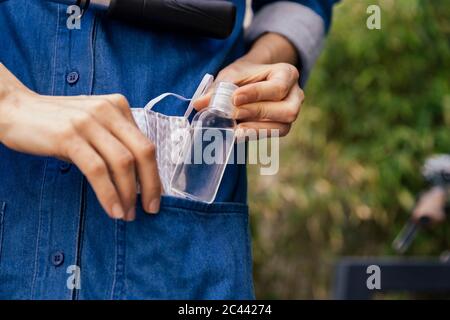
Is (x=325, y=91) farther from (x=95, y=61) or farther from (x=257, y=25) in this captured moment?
(x=95, y=61)

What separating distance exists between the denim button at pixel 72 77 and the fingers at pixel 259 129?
0.72 feet

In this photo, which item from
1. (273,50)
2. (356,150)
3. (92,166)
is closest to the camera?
(92,166)

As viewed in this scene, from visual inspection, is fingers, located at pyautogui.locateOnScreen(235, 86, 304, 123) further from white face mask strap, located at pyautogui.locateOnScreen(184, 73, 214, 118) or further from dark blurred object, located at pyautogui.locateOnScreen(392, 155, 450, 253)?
dark blurred object, located at pyautogui.locateOnScreen(392, 155, 450, 253)

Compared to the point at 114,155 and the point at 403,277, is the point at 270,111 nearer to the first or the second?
the point at 114,155

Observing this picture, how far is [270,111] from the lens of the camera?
1028 millimetres

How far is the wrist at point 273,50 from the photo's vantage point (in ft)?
3.97

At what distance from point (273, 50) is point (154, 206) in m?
0.44

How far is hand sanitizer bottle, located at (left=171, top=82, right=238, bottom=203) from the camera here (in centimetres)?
99

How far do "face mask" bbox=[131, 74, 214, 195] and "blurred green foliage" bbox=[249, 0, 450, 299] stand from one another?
8.56ft

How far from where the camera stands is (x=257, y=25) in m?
1.31

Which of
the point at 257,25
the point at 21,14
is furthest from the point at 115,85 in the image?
the point at 257,25

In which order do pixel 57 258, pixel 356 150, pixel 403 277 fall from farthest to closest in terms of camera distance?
pixel 356 150 < pixel 403 277 < pixel 57 258

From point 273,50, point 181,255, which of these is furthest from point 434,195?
point 181,255

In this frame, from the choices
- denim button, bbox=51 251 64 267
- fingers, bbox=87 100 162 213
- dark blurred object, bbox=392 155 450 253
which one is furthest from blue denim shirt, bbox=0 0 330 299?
dark blurred object, bbox=392 155 450 253
